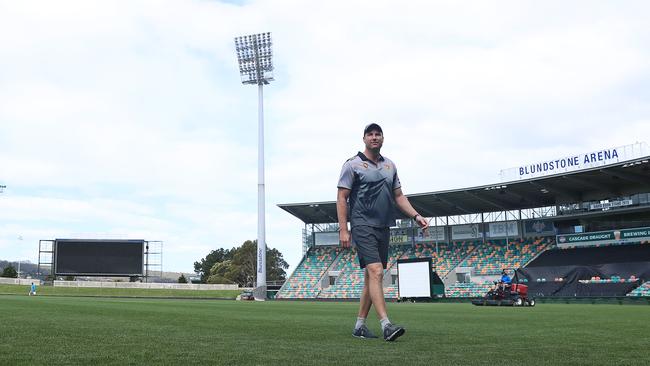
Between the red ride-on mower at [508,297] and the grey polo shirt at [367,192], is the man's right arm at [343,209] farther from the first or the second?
the red ride-on mower at [508,297]

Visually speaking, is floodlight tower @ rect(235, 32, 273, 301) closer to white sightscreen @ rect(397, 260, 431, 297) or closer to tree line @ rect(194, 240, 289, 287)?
white sightscreen @ rect(397, 260, 431, 297)

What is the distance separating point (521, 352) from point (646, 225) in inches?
1617

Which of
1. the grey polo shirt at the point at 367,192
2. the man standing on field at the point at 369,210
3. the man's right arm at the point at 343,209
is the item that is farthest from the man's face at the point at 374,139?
the man's right arm at the point at 343,209

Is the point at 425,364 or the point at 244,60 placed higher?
the point at 244,60

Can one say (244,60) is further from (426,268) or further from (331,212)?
(426,268)

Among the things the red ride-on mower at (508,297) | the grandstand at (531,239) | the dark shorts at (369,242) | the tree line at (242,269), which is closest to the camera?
the dark shorts at (369,242)

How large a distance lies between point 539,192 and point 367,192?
43.0 m

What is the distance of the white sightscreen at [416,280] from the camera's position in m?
39.1

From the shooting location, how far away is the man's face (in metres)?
5.81

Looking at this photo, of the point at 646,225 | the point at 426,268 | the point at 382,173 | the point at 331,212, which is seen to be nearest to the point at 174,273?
the point at 331,212

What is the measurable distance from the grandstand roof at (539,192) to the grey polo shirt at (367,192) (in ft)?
114

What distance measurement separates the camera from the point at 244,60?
5612 cm

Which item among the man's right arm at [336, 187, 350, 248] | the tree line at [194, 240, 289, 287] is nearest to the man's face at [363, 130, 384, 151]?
the man's right arm at [336, 187, 350, 248]

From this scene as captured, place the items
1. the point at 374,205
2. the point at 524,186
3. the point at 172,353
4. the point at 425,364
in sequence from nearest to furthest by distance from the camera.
A: the point at 425,364 < the point at 172,353 < the point at 374,205 < the point at 524,186
